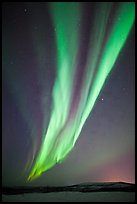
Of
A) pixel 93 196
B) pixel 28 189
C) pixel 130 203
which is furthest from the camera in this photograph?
pixel 28 189

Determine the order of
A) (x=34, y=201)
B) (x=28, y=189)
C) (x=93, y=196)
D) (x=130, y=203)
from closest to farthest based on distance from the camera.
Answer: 1. (x=130, y=203)
2. (x=34, y=201)
3. (x=93, y=196)
4. (x=28, y=189)

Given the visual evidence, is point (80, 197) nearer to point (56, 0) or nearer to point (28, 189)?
point (28, 189)

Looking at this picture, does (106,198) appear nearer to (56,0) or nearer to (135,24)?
(135,24)

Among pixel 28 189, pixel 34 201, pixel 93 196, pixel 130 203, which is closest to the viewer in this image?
pixel 130 203

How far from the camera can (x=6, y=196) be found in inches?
120

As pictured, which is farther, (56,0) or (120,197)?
(120,197)

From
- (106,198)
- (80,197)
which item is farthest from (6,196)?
(106,198)

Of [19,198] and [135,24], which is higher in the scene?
[135,24]

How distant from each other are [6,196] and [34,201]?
47cm

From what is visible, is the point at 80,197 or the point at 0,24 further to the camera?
the point at 80,197

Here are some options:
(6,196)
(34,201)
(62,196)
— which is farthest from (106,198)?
(6,196)

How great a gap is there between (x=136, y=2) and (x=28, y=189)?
8.82ft

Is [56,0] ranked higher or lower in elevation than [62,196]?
higher

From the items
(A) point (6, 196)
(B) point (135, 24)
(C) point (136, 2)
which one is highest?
(C) point (136, 2)
